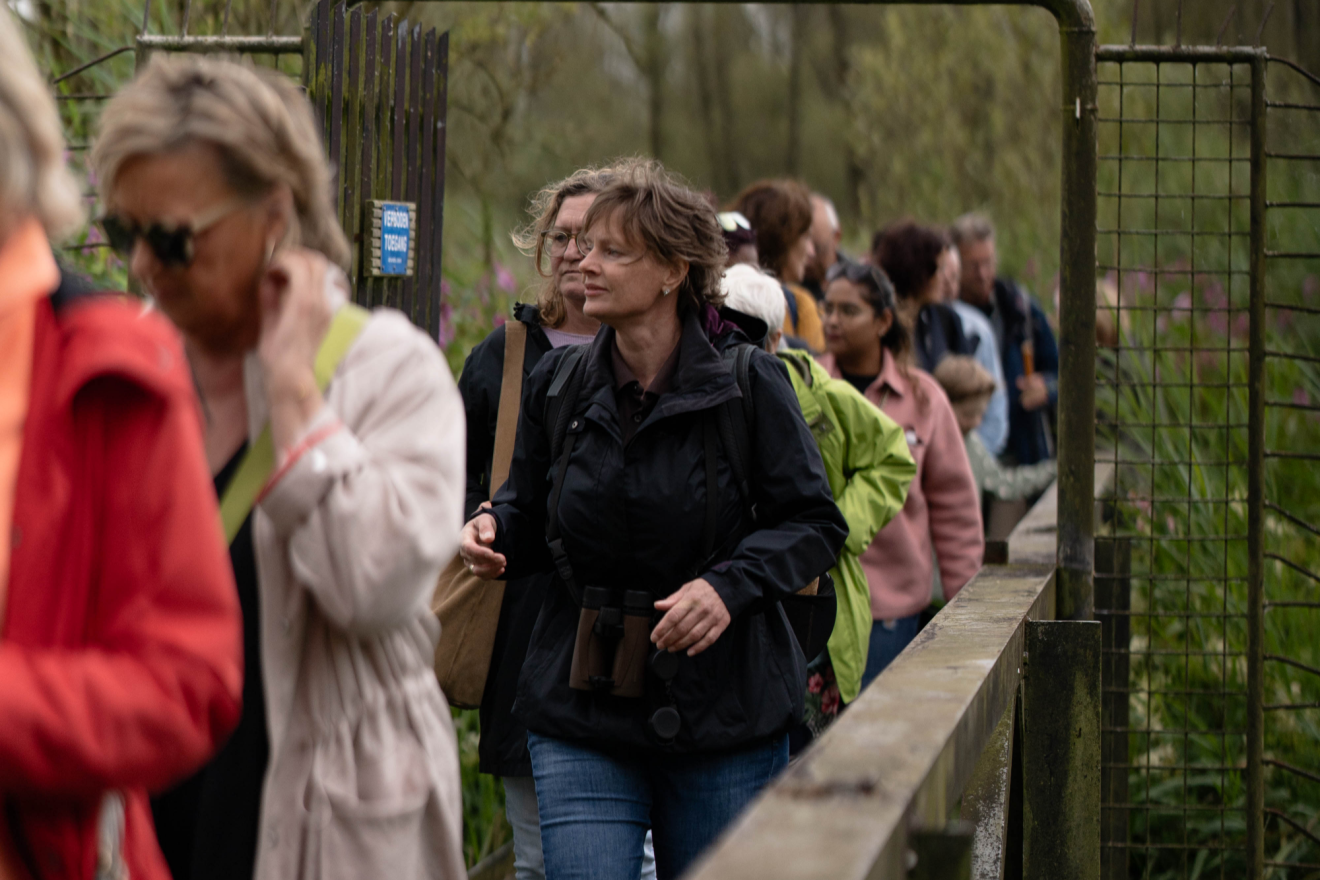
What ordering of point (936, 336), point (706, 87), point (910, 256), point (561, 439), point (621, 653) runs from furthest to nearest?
1. point (706, 87)
2. point (936, 336)
3. point (910, 256)
4. point (561, 439)
5. point (621, 653)

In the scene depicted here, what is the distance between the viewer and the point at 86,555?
1470mm

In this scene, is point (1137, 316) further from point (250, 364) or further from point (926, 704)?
point (250, 364)

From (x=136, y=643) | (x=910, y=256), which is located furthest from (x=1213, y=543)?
(x=136, y=643)

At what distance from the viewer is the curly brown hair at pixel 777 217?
6.07m

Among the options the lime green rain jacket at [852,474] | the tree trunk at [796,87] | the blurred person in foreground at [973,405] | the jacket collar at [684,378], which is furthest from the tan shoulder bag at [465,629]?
the tree trunk at [796,87]

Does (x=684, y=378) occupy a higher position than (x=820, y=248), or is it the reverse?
(x=820, y=248)

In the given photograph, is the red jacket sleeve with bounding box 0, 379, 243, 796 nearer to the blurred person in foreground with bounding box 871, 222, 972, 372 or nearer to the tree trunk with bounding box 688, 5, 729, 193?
the blurred person in foreground with bounding box 871, 222, 972, 372

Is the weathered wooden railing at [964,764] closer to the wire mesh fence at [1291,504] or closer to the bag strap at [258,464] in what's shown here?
the bag strap at [258,464]

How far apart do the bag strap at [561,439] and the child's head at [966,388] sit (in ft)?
12.3

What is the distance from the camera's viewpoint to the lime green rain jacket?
440 centimetres

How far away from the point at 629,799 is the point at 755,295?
1.68 meters

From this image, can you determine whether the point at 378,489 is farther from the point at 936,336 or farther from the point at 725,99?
the point at 725,99

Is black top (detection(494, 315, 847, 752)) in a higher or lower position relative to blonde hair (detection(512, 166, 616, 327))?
lower

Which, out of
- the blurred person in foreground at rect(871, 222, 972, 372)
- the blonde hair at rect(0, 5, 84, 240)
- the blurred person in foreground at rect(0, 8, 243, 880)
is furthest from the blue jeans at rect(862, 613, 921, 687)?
the blonde hair at rect(0, 5, 84, 240)
